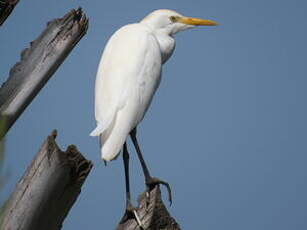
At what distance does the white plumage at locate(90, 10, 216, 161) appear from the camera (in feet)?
10.9

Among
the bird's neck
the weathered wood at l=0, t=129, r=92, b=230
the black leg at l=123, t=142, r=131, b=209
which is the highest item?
the bird's neck

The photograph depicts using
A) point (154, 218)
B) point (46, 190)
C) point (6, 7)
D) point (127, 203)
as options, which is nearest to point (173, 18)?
point (127, 203)

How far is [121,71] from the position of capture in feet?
12.0

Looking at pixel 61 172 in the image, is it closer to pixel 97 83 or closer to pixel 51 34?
pixel 51 34

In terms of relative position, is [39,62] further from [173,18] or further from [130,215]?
[173,18]

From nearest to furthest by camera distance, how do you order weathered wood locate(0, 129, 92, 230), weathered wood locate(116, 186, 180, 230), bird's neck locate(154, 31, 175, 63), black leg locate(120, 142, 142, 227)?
1. weathered wood locate(0, 129, 92, 230)
2. weathered wood locate(116, 186, 180, 230)
3. black leg locate(120, 142, 142, 227)
4. bird's neck locate(154, 31, 175, 63)

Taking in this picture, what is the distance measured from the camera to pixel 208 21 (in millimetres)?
4516

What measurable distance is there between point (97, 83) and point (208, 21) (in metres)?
1.38

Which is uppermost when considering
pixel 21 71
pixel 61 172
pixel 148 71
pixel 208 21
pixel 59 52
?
pixel 208 21

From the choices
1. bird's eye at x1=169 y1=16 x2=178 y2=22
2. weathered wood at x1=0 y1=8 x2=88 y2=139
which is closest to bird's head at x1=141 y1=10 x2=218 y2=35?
bird's eye at x1=169 y1=16 x2=178 y2=22

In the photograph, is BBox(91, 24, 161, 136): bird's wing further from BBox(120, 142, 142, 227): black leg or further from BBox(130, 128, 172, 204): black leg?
BBox(120, 142, 142, 227): black leg

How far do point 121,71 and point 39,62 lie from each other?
A: 1526mm

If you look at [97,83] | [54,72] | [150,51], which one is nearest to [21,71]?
[54,72]

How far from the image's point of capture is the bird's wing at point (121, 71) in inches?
136
